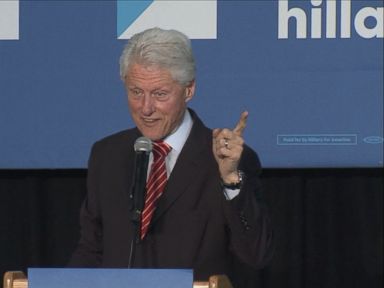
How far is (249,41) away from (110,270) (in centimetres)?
196

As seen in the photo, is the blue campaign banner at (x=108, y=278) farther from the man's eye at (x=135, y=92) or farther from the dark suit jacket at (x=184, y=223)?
the man's eye at (x=135, y=92)

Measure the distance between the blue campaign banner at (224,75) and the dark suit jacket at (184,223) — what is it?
1.08m

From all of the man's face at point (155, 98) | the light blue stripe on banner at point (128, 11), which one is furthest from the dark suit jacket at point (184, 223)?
the light blue stripe on banner at point (128, 11)

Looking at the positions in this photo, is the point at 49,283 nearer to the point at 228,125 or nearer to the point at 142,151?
the point at 142,151

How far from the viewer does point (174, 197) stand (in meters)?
3.27

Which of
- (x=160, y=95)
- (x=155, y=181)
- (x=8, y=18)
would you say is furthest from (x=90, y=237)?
(x=8, y=18)

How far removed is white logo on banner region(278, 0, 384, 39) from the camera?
4.41 meters

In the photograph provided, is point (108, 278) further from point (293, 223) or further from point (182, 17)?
point (293, 223)

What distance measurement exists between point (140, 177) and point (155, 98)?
0.43 meters

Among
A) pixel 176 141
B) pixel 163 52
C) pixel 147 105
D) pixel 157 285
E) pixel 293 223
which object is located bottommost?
pixel 293 223

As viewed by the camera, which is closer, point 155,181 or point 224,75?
point 155,181

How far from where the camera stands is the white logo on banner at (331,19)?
14.5 ft

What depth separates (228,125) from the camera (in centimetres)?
446

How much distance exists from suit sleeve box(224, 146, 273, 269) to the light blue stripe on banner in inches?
58.6
